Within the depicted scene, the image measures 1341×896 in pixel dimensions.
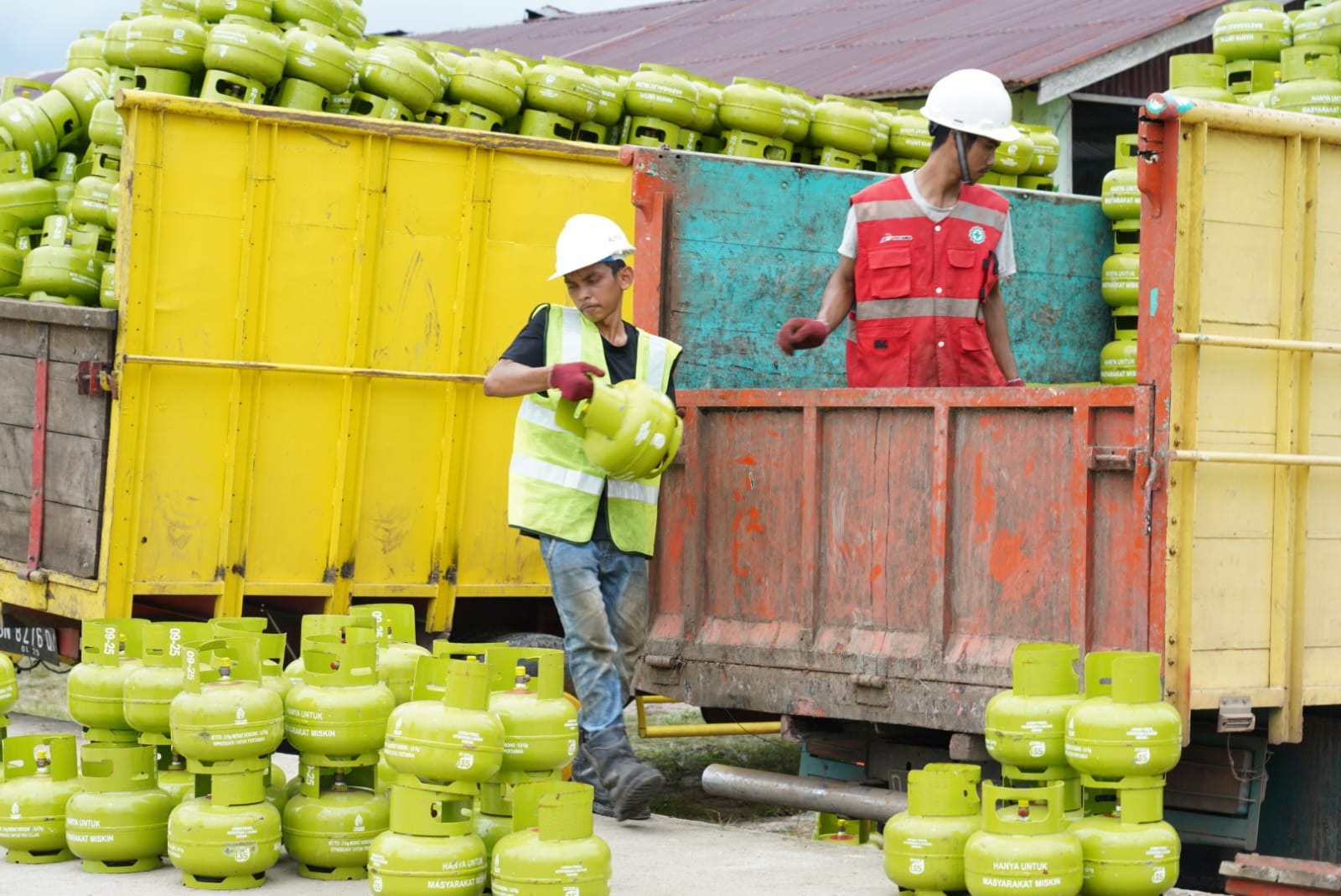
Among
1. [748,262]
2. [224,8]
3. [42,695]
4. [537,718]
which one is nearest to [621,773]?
[537,718]

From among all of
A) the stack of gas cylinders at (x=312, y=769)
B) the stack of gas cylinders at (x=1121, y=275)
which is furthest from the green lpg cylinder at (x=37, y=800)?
the stack of gas cylinders at (x=1121, y=275)

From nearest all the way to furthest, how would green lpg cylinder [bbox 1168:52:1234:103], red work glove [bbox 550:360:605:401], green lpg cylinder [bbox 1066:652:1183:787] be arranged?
green lpg cylinder [bbox 1066:652:1183:787]
red work glove [bbox 550:360:605:401]
green lpg cylinder [bbox 1168:52:1234:103]

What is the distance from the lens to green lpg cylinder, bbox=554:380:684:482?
6160 millimetres

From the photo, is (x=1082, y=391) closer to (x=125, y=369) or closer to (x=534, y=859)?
(x=534, y=859)

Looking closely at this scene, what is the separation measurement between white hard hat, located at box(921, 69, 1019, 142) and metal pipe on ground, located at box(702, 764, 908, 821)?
2.35 m

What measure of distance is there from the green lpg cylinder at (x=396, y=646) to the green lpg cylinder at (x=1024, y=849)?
1806 mm

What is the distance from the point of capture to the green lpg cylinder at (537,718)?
215 inches

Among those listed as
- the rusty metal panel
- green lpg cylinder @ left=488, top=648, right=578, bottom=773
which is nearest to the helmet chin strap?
the rusty metal panel

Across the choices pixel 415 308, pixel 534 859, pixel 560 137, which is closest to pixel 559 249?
pixel 415 308

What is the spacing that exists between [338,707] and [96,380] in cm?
249

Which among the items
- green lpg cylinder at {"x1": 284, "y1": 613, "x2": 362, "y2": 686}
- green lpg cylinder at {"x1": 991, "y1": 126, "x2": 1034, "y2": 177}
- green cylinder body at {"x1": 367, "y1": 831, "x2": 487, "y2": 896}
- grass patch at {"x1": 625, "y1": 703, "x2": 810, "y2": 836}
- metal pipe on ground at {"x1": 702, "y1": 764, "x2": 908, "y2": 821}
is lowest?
grass patch at {"x1": 625, "y1": 703, "x2": 810, "y2": 836}

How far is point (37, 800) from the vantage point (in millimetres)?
5852

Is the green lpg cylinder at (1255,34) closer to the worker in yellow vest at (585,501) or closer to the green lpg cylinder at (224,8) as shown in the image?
the worker in yellow vest at (585,501)

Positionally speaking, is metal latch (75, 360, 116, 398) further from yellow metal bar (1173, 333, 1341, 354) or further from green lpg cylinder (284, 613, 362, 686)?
yellow metal bar (1173, 333, 1341, 354)
